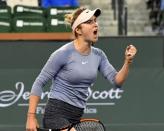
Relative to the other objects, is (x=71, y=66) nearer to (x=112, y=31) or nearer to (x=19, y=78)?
(x=19, y=78)

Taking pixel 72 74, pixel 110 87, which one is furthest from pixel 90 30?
pixel 110 87

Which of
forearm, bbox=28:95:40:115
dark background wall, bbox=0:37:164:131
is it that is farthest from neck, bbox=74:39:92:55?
dark background wall, bbox=0:37:164:131

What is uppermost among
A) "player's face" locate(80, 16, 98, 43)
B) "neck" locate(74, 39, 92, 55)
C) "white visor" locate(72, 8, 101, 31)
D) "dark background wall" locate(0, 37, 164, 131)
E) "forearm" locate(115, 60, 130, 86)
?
"white visor" locate(72, 8, 101, 31)

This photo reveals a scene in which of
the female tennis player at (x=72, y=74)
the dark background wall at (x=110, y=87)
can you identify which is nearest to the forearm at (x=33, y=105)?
the female tennis player at (x=72, y=74)

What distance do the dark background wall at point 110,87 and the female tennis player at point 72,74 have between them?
10.2ft

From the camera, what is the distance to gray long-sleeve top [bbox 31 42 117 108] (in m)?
4.34

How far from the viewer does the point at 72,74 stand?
171 inches

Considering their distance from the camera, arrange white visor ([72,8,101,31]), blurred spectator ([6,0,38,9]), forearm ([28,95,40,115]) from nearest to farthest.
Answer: forearm ([28,95,40,115]) < white visor ([72,8,101,31]) < blurred spectator ([6,0,38,9])

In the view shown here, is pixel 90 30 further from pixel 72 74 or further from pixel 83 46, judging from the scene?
pixel 72 74

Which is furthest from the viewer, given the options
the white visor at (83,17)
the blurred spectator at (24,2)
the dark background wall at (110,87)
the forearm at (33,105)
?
the blurred spectator at (24,2)

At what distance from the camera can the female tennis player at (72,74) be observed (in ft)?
14.2

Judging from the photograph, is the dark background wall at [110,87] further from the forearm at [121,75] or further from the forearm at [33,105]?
the forearm at [33,105]

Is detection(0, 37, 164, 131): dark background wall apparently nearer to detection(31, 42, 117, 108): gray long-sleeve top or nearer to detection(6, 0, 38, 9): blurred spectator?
detection(6, 0, 38, 9): blurred spectator

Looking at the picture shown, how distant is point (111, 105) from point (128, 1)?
4.38 metres
